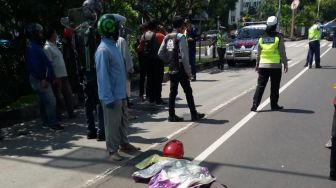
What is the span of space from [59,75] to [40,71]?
0.73 meters

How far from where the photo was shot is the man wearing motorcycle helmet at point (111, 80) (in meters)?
5.62

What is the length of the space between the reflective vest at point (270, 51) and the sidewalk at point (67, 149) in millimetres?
1622

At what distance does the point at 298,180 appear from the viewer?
5133 millimetres

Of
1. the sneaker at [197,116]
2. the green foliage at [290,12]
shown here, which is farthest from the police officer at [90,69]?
the green foliage at [290,12]

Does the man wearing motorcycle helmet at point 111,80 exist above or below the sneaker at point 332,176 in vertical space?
above

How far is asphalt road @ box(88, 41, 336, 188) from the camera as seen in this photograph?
5.23m

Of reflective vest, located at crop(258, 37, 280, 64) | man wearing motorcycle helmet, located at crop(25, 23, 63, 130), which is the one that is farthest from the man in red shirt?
man wearing motorcycle helmet, located at crop(25, 23, 63, 130)

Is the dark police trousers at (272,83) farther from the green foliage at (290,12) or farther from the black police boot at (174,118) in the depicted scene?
the green foliage at (290,12)

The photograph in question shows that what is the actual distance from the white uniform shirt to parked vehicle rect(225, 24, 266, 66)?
1138 cm

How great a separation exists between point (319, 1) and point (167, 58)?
64.7 m

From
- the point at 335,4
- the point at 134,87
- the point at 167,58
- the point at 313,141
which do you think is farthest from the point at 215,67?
the point at 335,4

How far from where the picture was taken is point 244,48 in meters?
18.5

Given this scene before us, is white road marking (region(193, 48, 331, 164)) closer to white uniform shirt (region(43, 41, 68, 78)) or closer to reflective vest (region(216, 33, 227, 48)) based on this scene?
white uniform shirt (region(43, 41, 68, 78))

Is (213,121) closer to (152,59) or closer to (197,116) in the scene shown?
(197,116)
